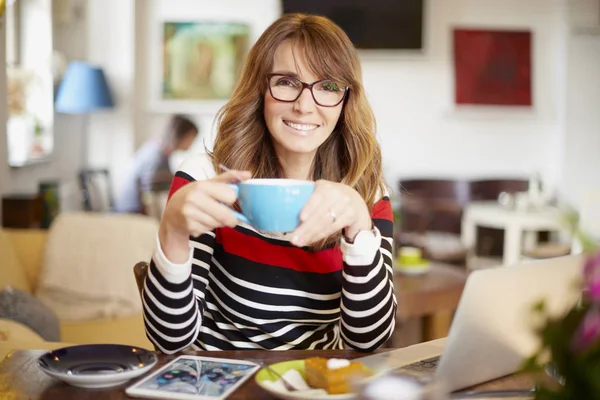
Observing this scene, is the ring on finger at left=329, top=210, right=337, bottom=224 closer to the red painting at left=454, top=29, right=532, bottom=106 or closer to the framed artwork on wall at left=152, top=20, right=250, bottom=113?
the framed artwork on wall at left=152, top=20, right=250, bottom=113

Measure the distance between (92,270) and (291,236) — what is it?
2152 millimetres

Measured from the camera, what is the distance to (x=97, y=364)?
1.12 meters

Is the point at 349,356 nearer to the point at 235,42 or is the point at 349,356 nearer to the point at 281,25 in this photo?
the point at 281,25

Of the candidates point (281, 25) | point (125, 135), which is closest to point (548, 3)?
point (125, 135)

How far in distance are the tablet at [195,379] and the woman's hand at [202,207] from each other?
0.64 feet

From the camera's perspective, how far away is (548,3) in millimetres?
6422

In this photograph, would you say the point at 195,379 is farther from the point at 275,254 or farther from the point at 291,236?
the point at 275,254

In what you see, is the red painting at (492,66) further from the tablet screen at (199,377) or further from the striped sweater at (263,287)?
the tablet screen at (199,377)

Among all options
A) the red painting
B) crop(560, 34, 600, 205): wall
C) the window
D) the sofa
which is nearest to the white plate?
the sofa

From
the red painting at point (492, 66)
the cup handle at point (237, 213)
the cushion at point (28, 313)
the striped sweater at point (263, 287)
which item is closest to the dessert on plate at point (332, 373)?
the cup handle at point (237, 213)

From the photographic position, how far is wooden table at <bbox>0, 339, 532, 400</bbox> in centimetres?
102

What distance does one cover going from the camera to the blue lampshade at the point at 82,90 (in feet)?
16.9

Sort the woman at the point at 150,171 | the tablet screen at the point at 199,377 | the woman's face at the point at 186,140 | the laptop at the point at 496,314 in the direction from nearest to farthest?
1. the laptop at the point at 496,314
2. the tablet screen at the point at 199,377
3. the woman at the point at 150,171
4. the woman's face at the point at 186,140

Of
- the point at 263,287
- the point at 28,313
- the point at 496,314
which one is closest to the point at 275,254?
the point at 263,287
